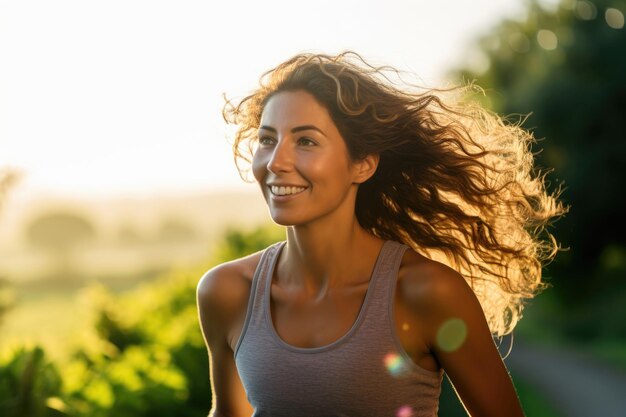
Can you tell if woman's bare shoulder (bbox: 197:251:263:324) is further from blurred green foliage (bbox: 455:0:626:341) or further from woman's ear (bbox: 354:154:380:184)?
blurred green foliage (bbox: 455:0:626:341)

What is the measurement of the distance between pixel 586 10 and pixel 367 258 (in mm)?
29053

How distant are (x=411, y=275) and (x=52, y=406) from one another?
2.18 m

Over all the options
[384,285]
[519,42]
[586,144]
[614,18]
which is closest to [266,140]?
[384,285]

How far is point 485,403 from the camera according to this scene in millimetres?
3283

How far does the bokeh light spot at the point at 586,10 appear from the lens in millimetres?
29891

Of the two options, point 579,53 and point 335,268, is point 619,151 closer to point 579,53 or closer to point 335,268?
point 579,53

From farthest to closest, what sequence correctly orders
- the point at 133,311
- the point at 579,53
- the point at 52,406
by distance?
1. the point at 579,53
2. the point at 133,311
3. the point at 52,406

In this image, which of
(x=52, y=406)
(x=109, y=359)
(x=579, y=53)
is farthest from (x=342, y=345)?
(x=579, y=53)

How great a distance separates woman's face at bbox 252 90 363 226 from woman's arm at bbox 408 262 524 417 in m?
0.47

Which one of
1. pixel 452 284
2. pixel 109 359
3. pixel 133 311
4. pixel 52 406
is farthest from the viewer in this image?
pixel 133 311

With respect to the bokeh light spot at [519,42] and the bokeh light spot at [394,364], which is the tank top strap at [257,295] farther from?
the bokeh light spot at [519,42]

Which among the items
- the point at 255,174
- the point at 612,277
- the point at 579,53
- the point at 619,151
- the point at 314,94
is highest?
the point at 579,53

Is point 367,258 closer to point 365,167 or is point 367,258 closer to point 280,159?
point 365,167

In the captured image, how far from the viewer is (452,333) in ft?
10.6
